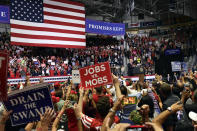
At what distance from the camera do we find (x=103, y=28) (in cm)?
1320

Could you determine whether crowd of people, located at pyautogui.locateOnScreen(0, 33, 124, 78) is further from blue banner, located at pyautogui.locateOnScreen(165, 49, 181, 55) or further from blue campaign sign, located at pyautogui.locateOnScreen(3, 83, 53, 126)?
blue campaign sign, located at pyautogui.locateOnScreen(3, 83, 53, 126)

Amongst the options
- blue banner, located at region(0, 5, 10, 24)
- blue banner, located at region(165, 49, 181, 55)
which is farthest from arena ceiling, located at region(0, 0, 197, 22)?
blue banner, located at region(0, 5, 10, 24)

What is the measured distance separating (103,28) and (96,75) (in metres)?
9.44

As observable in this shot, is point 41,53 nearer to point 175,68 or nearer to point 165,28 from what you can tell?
point 175,68

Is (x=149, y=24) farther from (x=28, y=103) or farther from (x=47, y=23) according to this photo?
(x=28, y=103)

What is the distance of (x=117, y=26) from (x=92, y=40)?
13209mm

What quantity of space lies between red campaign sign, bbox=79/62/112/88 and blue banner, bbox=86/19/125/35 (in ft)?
29.0

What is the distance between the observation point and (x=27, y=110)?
2.08 m

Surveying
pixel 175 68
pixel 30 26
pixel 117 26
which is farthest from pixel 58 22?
pixel 175 68

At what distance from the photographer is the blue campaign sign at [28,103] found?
6.69ft

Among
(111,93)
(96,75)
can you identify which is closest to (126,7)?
(111,93)

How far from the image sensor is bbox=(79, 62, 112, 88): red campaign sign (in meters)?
3.99

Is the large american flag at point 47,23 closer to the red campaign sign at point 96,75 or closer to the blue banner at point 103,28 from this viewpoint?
the blue banner at point 103,28

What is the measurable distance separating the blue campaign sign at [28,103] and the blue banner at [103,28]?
1090 centimetres
